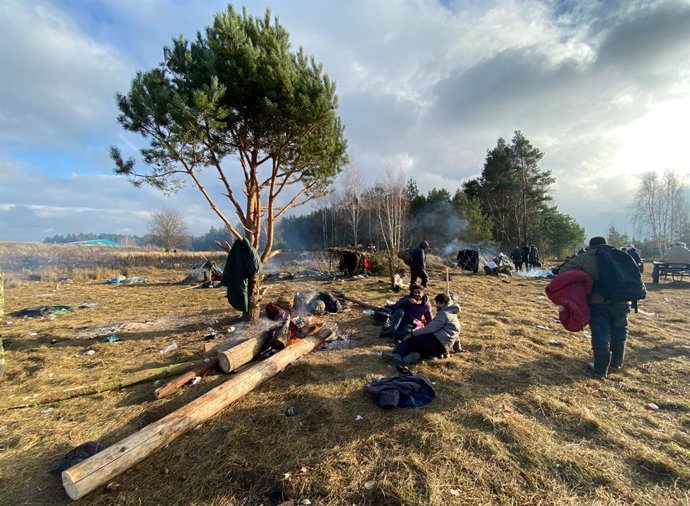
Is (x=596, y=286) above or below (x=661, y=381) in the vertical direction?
above

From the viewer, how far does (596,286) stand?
163 inches

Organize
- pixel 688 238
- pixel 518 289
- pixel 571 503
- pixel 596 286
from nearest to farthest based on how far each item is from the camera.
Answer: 1. pixel 571 503
2. pixel 596 286
3. pixel 518 289
4. pixel 688 238

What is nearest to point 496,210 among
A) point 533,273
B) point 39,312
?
point 533,273

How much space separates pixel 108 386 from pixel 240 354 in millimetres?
1701

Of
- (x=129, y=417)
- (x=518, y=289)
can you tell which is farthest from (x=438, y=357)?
(x=518, y=289)

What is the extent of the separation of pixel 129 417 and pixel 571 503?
4242 millimetres

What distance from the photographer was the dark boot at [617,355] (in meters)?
4.24

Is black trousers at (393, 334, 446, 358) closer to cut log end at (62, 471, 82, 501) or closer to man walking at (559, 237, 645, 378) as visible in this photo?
man walking at (559, 237, 645, 378)

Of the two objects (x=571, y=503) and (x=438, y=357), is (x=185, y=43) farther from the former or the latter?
(x=571, y=503)

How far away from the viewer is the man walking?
12.8ft

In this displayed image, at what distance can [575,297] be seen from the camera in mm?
4102

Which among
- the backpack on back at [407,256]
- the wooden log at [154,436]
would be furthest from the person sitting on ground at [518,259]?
the wooden log at [154,436]

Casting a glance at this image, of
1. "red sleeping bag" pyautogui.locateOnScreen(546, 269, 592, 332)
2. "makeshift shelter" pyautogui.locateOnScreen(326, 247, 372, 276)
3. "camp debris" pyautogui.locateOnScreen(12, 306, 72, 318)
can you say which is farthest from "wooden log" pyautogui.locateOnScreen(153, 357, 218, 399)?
"makeshift shelter" pyautogui.locateOnScreen(326, 247, 372, 276)

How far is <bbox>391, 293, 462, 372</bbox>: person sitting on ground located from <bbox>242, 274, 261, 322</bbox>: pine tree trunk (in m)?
3.50
